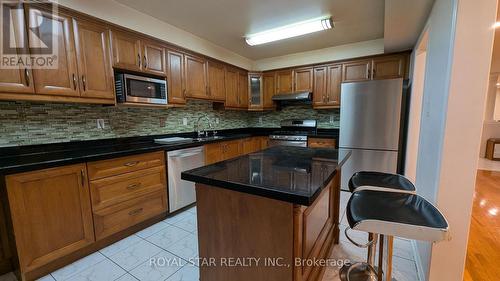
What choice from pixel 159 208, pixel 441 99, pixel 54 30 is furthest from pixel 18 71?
pixel 441 99

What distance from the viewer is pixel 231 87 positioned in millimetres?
3879

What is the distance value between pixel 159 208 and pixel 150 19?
2319 millimetres

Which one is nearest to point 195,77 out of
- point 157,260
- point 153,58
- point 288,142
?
point 153,58

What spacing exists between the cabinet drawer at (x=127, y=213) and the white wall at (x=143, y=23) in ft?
6.30

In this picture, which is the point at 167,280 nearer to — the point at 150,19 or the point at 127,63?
the point at 127,63

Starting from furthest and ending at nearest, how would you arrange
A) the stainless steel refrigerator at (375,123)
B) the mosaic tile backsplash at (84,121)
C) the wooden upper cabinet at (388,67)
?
the wooden upper cabinet at (388,67), the stainless steel refrigerator at (375,123), the mosaic tile backsplash at (84,121)

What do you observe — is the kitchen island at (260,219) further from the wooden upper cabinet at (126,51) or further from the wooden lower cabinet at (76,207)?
the wooden upper cabinet at (126,51)

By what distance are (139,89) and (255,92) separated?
246cm

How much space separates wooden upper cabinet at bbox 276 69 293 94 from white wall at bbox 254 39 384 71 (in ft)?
0.60

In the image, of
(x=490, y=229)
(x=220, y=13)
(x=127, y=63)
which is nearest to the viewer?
(x=490, y=229)

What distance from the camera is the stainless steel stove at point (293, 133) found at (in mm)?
3734

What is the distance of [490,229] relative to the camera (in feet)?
7.13

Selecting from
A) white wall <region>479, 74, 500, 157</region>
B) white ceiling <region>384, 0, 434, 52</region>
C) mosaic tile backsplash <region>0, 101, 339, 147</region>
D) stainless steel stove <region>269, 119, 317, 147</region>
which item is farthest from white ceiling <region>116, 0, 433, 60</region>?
white wall <region>479, 74, 500, 157</region>

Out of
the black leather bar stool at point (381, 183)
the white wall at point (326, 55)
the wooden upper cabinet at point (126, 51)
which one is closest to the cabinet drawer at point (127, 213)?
the wooden upper cabinet at point (126, 51)
